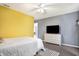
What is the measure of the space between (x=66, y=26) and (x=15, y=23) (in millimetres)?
1195

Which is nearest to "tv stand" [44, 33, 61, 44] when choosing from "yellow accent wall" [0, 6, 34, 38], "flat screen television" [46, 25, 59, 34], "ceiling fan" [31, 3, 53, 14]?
"flat screen television" [46, 25, 59, 34]

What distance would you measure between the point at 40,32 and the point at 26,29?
1.09 feet

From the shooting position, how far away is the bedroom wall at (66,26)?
1349 mm

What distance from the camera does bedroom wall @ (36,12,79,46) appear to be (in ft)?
4.42

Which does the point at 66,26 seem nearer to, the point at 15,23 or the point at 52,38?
the point at 52,38

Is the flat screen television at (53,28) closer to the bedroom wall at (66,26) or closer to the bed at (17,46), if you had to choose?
the bedroom wall at (66,26)

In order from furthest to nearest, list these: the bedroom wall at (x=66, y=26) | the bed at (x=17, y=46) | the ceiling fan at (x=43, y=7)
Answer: the bedroom wall at (x=66, y=26)
the ceiling fan at (x=43, y=7)
the bed at (x=17, y=46)

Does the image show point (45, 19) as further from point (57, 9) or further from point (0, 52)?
point (0, 52)

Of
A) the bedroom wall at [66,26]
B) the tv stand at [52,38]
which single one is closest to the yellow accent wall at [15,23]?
the bedroom wall at [66,26]

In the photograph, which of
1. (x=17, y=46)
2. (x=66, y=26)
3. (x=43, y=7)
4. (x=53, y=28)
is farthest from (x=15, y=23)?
(x=66, y=26)

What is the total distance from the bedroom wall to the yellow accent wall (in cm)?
26

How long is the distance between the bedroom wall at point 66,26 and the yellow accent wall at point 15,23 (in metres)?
0.26

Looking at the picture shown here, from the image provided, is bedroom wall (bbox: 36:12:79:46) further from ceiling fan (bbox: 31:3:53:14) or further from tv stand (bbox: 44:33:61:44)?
ceiling fan (bbox: 31:3:53:14)

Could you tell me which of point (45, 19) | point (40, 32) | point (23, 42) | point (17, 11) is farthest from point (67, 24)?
point (17, 11)
